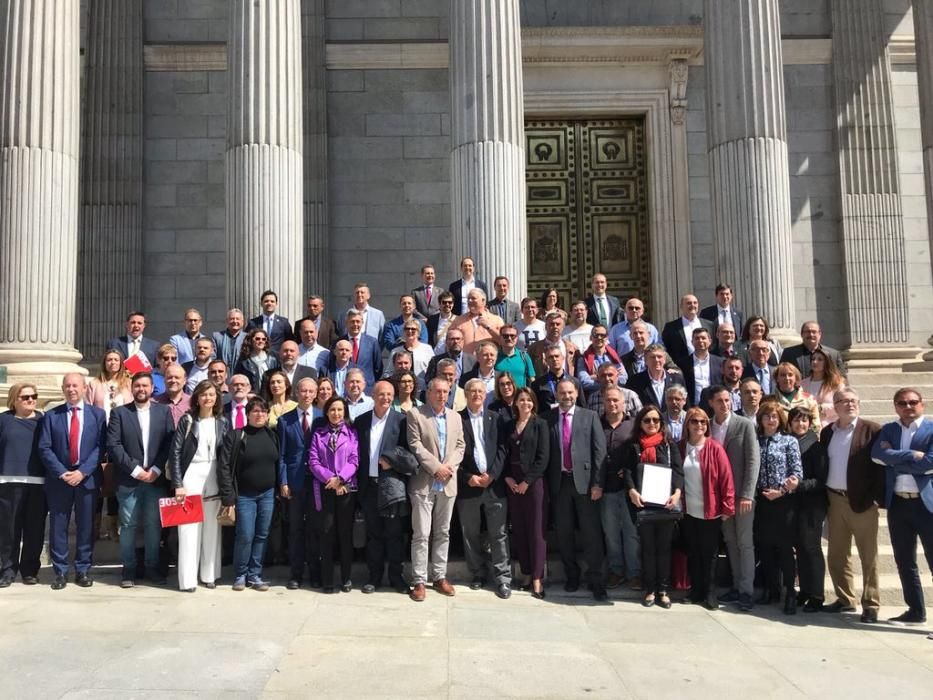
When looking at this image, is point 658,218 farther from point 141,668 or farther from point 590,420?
point 141,668

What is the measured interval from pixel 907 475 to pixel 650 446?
2.29m

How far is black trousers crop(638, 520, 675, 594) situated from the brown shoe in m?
1.89

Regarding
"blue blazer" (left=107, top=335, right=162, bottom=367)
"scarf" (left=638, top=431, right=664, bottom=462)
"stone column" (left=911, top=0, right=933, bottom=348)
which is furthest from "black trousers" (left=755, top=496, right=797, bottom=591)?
"stone column" (left=911, top=0, right=933, bottom=348)

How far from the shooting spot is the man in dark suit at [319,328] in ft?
36.4

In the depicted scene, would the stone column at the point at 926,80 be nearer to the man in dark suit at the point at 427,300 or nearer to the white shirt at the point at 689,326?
the white shirt at the point at 689,326

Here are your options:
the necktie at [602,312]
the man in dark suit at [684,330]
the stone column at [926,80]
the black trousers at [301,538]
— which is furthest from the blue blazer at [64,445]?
the stone column at [926,80]

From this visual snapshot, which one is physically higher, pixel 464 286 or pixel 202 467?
pixel 464 286

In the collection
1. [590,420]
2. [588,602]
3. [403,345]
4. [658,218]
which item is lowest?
[588,602]

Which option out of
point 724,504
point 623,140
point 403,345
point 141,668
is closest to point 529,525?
point 724,504

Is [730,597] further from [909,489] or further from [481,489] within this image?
[481,489]

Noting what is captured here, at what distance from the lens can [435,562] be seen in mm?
8742

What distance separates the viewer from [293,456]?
348 inches

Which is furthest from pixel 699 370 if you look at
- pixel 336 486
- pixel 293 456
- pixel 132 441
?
pixel 132 441

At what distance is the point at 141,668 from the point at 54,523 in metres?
3.26
